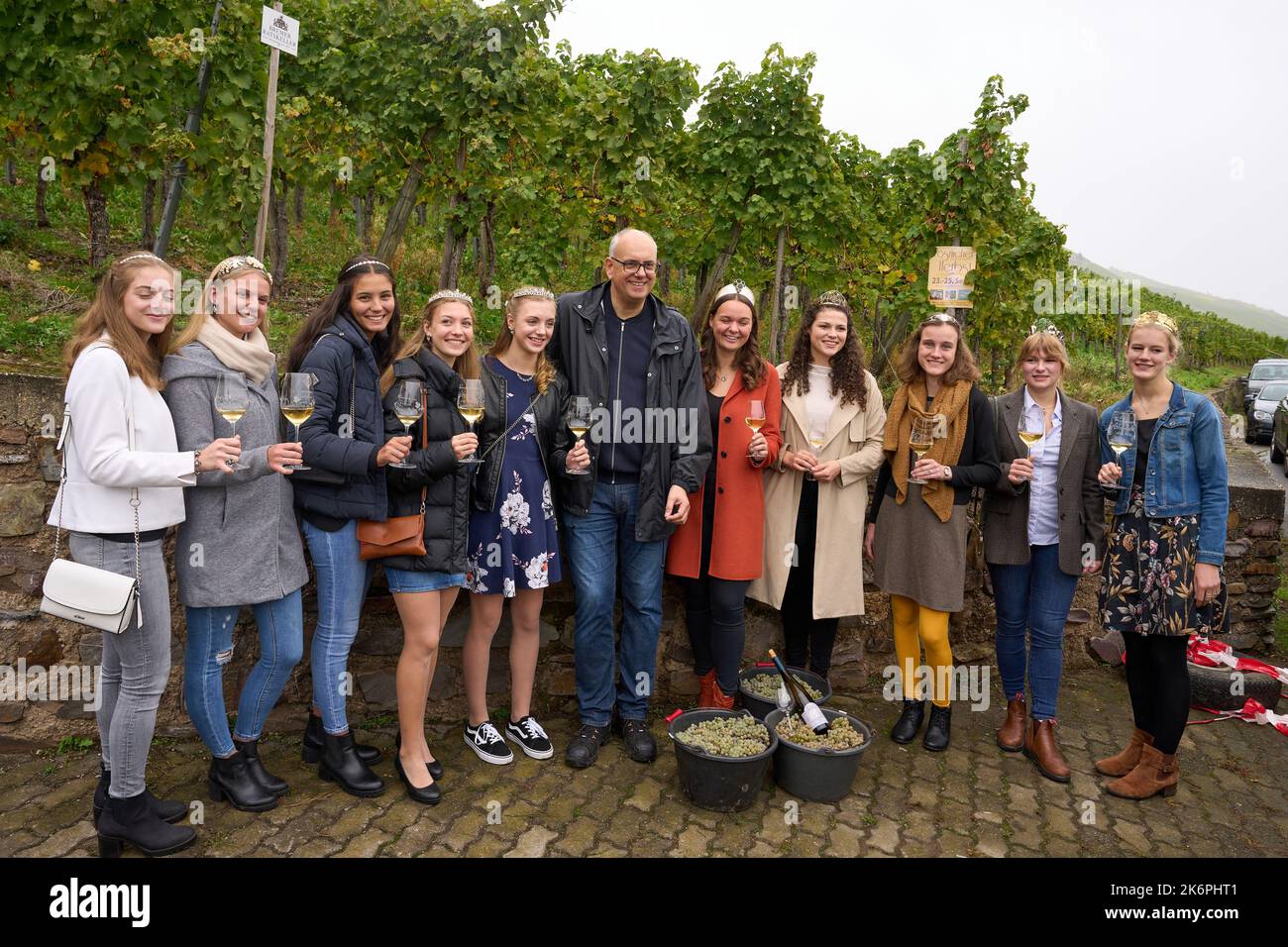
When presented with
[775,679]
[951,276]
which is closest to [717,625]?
[775,679]

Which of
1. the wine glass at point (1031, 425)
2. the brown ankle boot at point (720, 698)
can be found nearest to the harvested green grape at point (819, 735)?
the brown ankle boot at point (720, 698)

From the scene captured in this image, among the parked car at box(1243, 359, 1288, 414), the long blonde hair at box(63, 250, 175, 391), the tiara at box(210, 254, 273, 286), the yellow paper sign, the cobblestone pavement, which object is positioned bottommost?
the cobblestone pavement

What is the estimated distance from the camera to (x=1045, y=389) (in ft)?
13.2

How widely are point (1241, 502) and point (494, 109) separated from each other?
688cm

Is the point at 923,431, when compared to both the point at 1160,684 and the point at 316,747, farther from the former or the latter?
the point at 316,747

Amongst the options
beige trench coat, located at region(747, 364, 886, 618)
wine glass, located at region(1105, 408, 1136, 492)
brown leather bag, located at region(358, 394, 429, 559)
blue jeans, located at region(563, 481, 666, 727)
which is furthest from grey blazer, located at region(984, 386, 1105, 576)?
brown leather bag, located at region(358, 394, 429, 559)

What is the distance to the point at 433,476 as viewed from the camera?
132 inches

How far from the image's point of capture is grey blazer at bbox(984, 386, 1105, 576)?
12.9ft

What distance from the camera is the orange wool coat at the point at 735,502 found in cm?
399

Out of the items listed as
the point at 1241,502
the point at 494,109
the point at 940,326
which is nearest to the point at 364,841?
the point at 940,326

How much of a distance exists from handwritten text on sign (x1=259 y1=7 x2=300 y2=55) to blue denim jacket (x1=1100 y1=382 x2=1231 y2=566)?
4.80 meters

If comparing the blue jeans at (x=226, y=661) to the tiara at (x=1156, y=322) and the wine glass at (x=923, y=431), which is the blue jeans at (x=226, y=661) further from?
the tiara at (x=1156, y=322)

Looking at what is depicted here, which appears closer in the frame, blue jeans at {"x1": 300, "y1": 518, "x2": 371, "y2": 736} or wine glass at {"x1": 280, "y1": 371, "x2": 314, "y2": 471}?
wine glass at {"x1": 280, "y1": 371, "x2": 314, "y2": 471}

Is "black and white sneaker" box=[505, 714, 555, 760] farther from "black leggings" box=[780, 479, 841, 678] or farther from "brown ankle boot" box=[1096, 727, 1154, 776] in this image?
"brown ankle boot" box=[1096, 727, 1154, 776]
